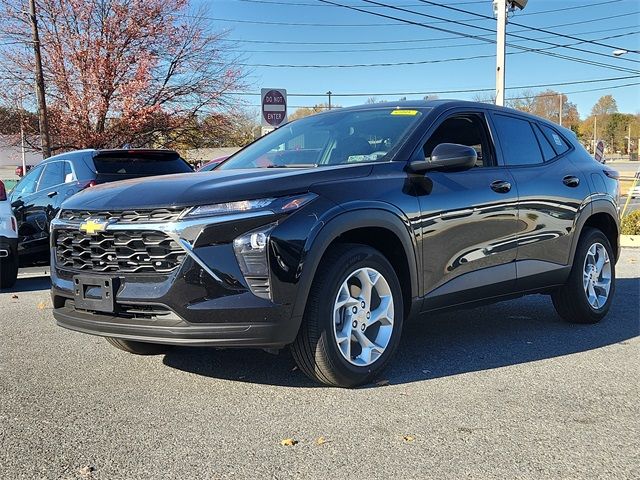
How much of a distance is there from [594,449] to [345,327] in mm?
1449

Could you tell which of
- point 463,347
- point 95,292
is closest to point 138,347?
point 95,292

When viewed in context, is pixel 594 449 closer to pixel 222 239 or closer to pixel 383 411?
pixel 383 411

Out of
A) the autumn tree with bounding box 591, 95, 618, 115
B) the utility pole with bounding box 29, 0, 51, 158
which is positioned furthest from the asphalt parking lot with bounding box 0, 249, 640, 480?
the autumn tree with bounding box 591, 95, 618, 115

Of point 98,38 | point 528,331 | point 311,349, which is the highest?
point 98,38

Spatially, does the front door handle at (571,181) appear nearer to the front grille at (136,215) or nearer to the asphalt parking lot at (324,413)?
the asphalt parking lot at (324,413)

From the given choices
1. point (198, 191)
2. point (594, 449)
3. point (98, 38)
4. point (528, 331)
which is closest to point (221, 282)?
point (198, 191)

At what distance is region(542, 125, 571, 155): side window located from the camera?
19.1ft

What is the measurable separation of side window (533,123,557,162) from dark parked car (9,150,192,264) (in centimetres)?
438

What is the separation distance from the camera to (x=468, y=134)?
507 centimetres

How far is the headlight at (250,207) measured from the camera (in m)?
3.54

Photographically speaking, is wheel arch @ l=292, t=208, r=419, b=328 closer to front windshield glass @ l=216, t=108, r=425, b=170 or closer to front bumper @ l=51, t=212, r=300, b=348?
front bumper @ l=51, t=212, r=300, b=348

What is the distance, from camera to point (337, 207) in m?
3.81

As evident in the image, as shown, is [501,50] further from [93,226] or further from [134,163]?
[93,226]

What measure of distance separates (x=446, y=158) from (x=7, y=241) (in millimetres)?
6039
